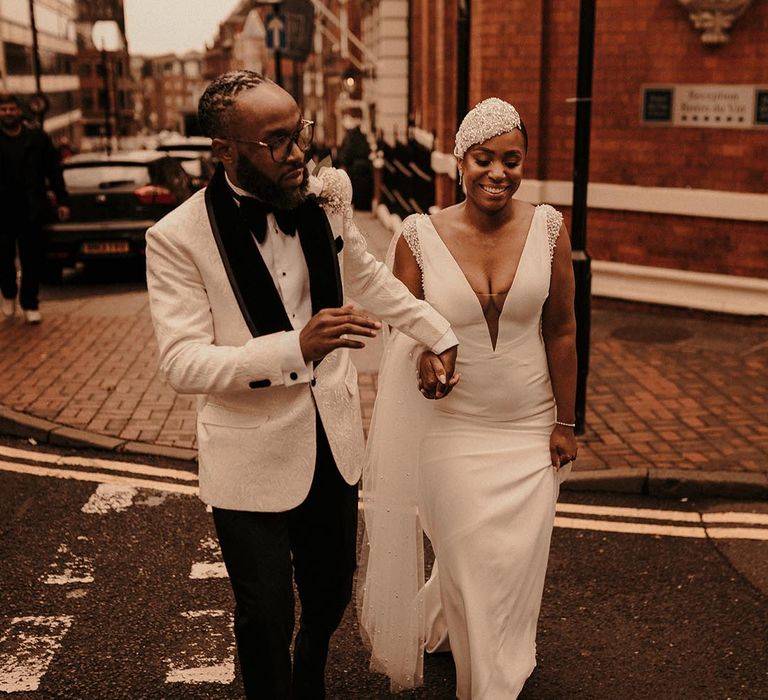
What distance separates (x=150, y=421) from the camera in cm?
697

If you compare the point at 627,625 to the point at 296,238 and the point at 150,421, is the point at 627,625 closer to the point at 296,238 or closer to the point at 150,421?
the point at 296,238

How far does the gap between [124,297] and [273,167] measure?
9.15 metres

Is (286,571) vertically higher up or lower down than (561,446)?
lower down

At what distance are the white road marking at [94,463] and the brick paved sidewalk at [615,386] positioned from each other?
34cm

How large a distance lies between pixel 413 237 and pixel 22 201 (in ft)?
22.7

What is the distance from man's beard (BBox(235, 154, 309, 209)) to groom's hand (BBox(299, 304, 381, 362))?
0.33m

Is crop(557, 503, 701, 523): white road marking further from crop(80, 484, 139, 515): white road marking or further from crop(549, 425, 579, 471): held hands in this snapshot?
crop(80, 484, 139, 515): white road marking

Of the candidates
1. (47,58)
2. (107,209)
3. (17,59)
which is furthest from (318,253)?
(47,58)

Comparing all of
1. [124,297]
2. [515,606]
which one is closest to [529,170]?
[124,297]

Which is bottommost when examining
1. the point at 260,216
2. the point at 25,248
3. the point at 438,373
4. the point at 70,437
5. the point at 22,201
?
the point at 70,437

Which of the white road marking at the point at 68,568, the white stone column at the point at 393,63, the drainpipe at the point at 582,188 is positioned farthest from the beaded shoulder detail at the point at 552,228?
the white stone column at the point at 393,63

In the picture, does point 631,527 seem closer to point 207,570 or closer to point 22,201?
point 207,570

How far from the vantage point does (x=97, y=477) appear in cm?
606

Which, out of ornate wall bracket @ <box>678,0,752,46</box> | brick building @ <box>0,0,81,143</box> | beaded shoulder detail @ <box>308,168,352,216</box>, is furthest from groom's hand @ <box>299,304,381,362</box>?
brick building @ <box>0,0,81,143</box>
